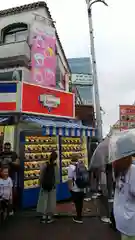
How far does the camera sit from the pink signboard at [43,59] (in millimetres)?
12672

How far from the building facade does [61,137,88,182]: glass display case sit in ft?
11.5

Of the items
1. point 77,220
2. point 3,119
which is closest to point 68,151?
point 3,119

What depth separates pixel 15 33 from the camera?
46.2 feet

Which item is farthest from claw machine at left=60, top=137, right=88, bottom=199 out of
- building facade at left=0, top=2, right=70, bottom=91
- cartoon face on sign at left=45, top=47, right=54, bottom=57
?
cartoon face on sign at left=45, top=47, right=54, bottom=57

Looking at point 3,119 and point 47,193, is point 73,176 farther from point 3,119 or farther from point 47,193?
point 3,119

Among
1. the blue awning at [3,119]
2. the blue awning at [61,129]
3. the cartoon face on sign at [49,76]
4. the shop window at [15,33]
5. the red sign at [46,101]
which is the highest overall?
the shop window at [15,33]

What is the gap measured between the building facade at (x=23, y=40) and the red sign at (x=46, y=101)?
51.3 inches

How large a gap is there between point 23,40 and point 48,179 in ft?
27.2

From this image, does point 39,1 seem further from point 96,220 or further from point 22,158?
point 96,220

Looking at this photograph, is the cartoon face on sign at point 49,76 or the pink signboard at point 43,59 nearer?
the pink signboard at point 43,59

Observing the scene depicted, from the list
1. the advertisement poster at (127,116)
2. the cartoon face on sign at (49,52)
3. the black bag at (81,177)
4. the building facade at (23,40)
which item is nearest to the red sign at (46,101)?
the building facade at (23,40)

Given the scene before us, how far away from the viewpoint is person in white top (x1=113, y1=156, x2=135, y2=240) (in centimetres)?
303

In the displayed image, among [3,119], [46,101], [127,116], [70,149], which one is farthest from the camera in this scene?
[46,101]

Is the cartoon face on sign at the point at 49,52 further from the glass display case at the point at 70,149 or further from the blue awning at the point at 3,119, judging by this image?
the glass display case at the point at 70,149
